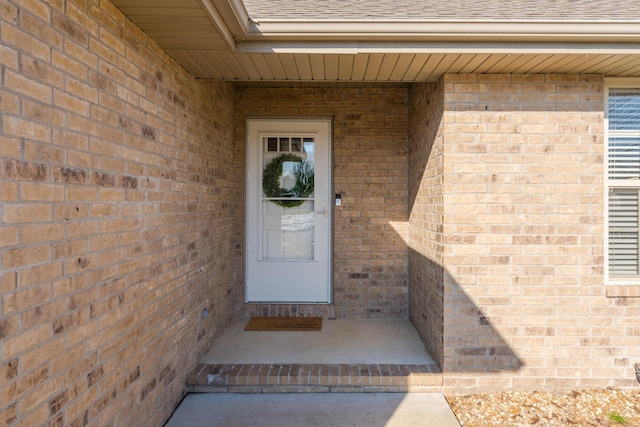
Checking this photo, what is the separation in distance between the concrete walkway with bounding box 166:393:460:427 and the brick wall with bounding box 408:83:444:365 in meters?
0.47

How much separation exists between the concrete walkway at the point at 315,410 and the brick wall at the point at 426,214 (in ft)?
1.55

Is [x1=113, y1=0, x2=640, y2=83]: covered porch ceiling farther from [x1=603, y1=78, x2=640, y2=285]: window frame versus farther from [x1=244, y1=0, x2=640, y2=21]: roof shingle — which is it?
[x1=603, y1=78, x2=640, y2=285]: window frame

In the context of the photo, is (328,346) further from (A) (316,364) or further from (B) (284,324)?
(B) (284,324)

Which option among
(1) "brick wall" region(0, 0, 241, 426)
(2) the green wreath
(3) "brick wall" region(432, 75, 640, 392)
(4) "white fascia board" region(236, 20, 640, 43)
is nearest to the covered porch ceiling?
(4) "white fascia board" region(236, 20, 640, 43)

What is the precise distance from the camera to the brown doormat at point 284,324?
13.2 ft

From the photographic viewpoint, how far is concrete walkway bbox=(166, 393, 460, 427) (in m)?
2.63

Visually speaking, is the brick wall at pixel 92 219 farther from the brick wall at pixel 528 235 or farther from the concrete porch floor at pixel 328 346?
the brick wall at pixel 528 235

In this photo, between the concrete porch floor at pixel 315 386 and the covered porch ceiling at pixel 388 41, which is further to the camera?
the concrete porch floor at pixel 315 386

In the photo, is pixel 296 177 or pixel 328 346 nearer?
pixel 328 346

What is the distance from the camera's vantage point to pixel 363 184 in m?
4.40

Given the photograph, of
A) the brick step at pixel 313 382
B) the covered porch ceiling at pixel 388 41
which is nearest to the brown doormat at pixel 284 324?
the brick step at pixel 313 382

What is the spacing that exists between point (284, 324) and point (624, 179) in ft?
10.9

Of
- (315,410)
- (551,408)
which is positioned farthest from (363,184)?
(551,408)

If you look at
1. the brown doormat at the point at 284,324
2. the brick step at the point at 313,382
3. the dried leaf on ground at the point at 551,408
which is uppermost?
the brown doormat at the point at 284,324
